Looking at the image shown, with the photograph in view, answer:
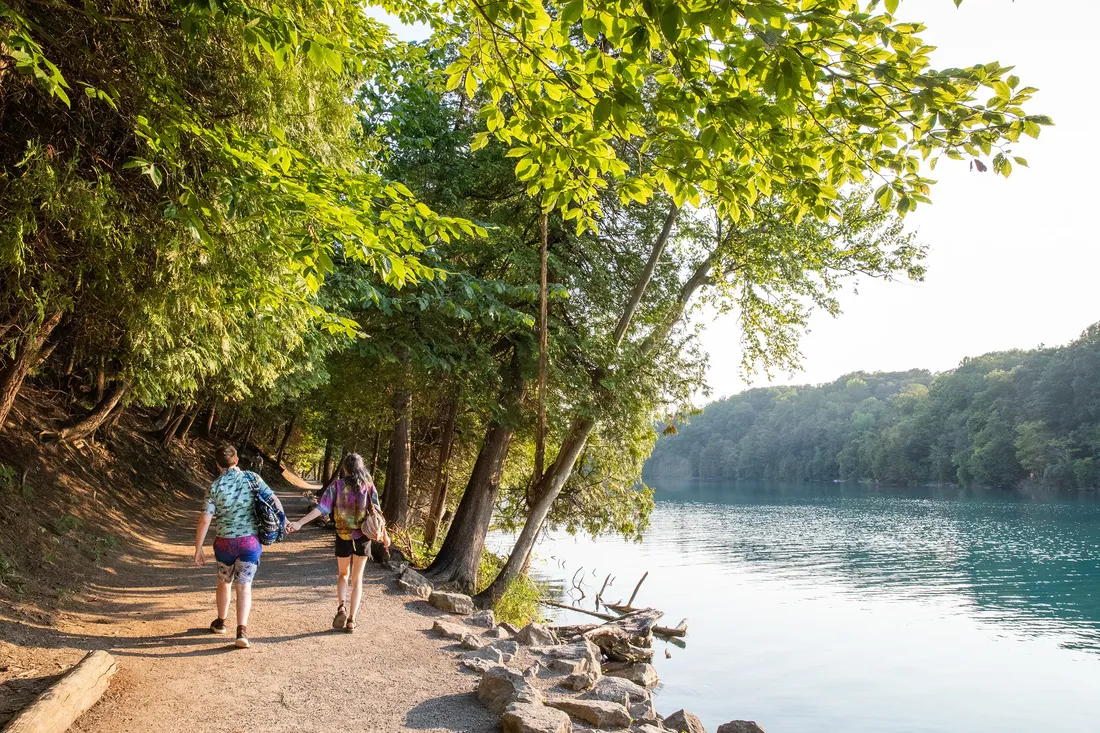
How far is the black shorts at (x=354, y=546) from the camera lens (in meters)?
7.24

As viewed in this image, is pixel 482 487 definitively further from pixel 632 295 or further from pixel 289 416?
pixel 289 416

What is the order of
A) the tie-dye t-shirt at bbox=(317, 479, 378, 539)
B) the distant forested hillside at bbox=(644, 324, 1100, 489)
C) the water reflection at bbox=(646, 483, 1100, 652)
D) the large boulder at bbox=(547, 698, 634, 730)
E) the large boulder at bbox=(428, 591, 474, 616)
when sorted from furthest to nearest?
the distant forested hillside at bbox=(644, 324, 1100, 489) < the water reflection at bbox=(646, 483, 1100, 652) < the large boulder at bbox=(428, 591, 474, 616) < the tie-dye t-shirt at bbox=(317, 479, 378, 539) < the large boulder at bbox=(547, 698, 634, 730)

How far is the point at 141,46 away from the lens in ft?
17.1

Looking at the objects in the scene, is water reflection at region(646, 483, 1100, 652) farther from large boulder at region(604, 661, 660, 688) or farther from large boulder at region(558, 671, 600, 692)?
large boulder at region(558, 671, 600, 692)

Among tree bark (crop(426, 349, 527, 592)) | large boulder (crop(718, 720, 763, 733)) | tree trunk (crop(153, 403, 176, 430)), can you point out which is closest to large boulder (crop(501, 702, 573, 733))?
large boulder (crop(718, 720, 763, 733))

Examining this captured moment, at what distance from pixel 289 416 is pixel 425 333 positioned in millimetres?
18365

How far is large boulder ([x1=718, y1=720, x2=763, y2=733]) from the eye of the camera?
26.9 ft

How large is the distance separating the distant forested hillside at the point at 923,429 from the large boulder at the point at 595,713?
33.8 meters

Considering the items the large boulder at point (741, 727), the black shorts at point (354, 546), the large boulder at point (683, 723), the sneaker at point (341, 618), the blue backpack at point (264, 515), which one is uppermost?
the blue backpack at point (264, 515)

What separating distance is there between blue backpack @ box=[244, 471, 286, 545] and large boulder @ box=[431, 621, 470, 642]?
92.1 inches

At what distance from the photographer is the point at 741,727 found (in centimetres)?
828

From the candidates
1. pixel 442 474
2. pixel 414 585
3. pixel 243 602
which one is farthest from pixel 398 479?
pixel 243 602

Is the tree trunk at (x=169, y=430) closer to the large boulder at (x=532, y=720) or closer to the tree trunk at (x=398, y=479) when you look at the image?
the tree trunk at (x=398, y=479)

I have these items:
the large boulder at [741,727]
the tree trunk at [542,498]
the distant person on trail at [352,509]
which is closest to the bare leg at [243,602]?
the distant person on trail at [352,509]
